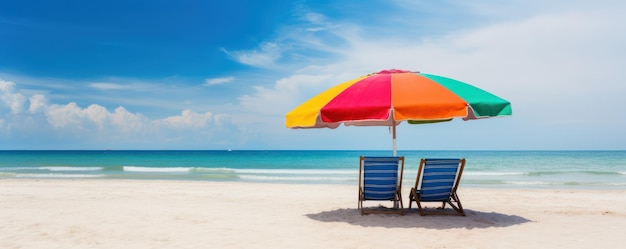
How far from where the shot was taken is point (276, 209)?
27.4ft

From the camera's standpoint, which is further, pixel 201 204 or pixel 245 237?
pixel 201 204

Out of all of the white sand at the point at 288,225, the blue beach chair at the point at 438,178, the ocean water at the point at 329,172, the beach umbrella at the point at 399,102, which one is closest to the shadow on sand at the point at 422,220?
the white sand at the point at 288,225

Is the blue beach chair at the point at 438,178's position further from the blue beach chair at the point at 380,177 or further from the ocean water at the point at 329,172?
the ocean water at the point at 329,172

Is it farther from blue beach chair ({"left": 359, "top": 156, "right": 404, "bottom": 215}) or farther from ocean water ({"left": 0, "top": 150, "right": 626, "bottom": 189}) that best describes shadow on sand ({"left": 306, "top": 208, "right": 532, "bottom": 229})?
ocean water ({"left": 0, "top": 150, "right": 626, "bottom": 189})

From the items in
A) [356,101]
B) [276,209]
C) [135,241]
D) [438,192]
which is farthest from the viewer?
[276,209]

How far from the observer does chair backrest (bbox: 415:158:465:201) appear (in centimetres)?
643

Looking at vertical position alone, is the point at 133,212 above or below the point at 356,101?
below

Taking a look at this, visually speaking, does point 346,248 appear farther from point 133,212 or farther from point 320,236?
point 133,212

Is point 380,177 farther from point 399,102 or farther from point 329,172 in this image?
point 329,172

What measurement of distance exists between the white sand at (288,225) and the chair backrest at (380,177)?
0.36 meters

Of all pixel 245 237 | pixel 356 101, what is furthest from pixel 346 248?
pixel 356 101

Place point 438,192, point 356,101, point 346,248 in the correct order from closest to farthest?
point 346,248 → point 356,101 → point 438,192

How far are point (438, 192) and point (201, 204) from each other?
177 inches

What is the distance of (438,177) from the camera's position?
6.55 metres
